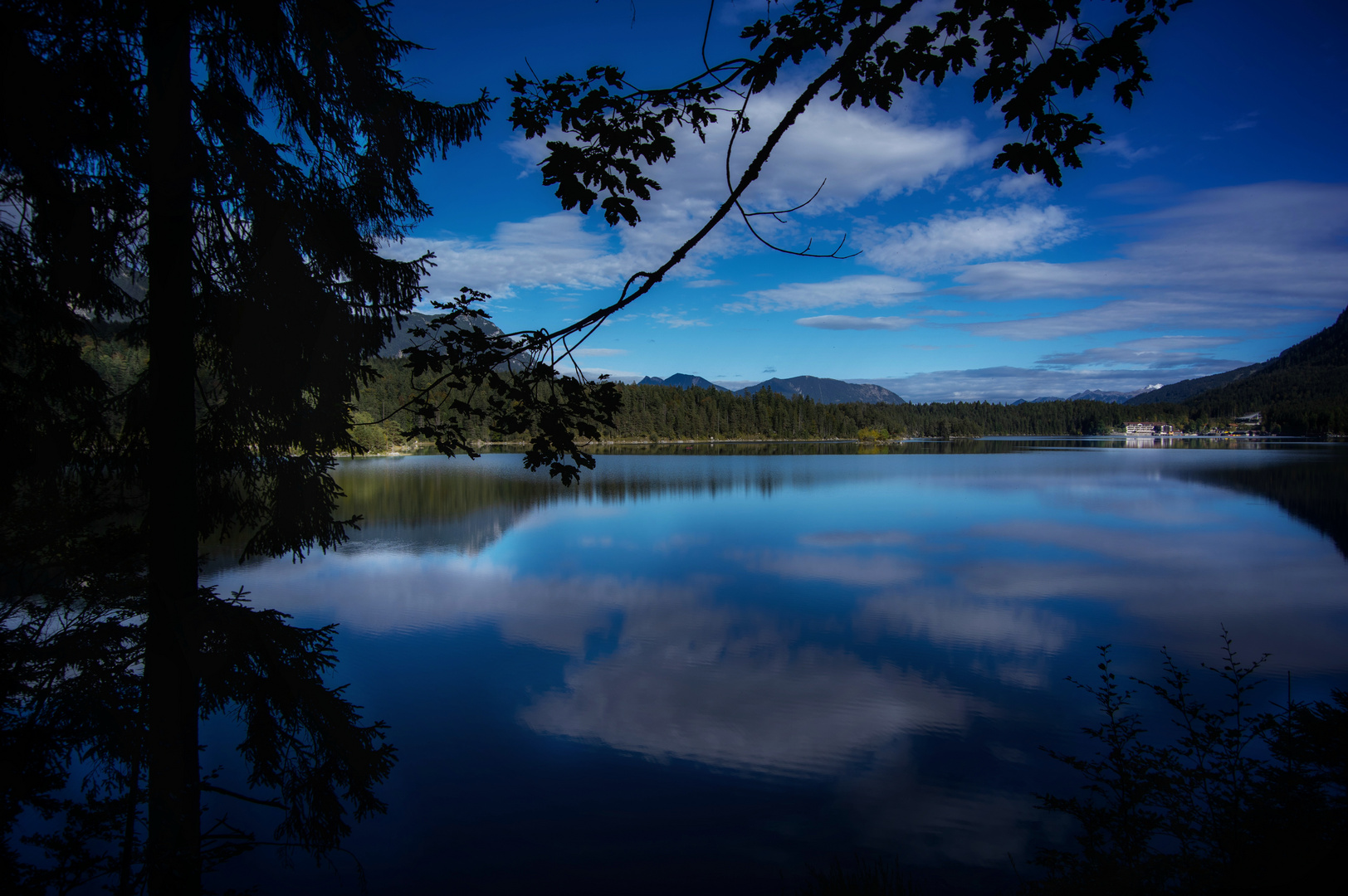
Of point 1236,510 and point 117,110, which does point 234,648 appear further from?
point 1236,510

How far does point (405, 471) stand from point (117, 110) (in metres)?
46.1

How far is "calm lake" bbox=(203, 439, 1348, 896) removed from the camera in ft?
18.9

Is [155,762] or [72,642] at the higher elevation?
[72,642]

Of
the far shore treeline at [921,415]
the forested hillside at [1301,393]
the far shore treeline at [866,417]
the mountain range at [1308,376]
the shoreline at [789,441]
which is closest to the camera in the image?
the shoreline at [789,441]

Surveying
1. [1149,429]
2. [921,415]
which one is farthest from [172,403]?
[1149,429]

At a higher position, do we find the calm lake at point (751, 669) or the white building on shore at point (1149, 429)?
the white building on shore at point (1149, 429)

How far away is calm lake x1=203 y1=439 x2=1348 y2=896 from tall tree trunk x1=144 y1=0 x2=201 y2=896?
9.74 ft

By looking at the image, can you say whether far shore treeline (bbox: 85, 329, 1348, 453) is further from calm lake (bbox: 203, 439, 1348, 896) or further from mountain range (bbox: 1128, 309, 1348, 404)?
calm lake (bbox: 203, 439, 1348, 896)

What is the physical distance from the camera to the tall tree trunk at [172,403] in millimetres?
3445

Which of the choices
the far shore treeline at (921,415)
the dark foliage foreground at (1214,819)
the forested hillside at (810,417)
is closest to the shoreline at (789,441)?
the far shore treeline at (921,415)

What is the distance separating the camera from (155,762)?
3131 mm

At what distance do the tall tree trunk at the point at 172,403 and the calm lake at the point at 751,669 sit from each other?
2.97 m

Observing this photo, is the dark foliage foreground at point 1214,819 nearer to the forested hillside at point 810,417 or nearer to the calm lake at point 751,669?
the calm lake at point 751,669

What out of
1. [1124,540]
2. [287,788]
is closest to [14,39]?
[287,788]
